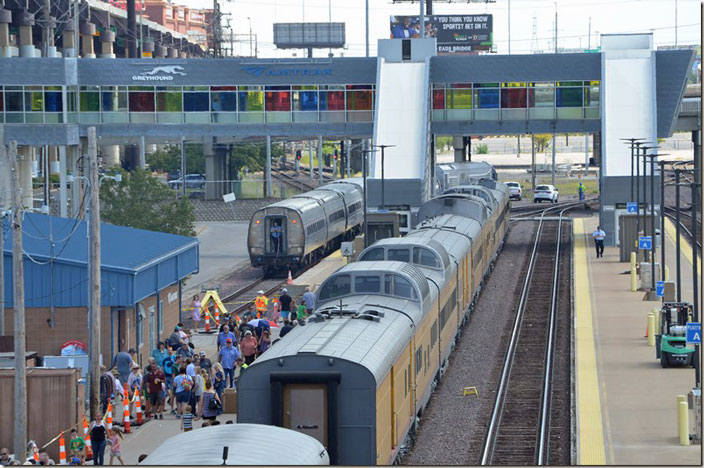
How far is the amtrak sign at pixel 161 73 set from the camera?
204ft

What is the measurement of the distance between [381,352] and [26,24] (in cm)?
6459

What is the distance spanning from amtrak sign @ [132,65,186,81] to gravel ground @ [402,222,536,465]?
2285 cm

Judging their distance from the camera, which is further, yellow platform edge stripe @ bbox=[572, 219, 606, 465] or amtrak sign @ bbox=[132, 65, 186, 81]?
amtrak sign @ bbox=[132, 65, 186, 81]

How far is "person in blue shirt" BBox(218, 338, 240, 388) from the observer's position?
2712cm

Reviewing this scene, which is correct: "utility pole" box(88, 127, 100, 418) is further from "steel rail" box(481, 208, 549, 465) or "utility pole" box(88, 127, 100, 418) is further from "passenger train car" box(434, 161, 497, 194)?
"passenger train car" box(434, 161, 497, 194)

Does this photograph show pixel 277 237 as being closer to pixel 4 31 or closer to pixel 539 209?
pixel 4 31

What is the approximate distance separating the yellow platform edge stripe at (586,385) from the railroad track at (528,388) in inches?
24.1

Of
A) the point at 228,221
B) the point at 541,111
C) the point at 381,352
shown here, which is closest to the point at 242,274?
the point at 541,111

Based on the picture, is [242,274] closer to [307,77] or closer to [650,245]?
[307,77]

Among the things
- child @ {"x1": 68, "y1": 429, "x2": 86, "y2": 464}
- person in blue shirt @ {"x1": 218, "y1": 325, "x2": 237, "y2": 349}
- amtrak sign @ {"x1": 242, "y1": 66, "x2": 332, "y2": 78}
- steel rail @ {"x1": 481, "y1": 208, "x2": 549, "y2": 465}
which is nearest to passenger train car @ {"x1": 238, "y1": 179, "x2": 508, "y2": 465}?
steel rail @ {"x1": 481, "y1": 208, "x2": 549, "y2": 465}

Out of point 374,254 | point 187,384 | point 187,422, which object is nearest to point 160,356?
point 187,384

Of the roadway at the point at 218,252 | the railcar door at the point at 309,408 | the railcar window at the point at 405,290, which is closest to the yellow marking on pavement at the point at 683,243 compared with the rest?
the roadway at the point at 218,252

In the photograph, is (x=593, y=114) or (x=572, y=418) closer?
(x=572, y=418)

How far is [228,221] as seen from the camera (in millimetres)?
78188
